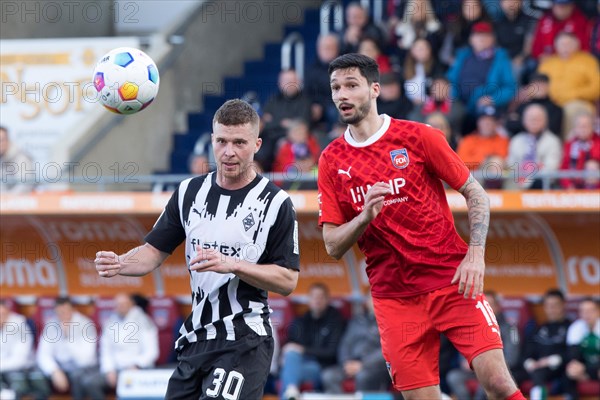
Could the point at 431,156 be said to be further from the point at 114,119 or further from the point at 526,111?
the point at 114,119

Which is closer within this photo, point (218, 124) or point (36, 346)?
point (218, 124)

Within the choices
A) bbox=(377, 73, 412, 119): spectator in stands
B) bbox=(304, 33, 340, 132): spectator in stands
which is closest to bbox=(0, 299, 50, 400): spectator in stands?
bbox=(304, 33, 340, 132): spectator in stands

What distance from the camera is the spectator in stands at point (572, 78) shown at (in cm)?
1261

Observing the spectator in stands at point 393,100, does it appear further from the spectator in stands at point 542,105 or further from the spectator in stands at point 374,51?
the spectator in stands at point 542,105

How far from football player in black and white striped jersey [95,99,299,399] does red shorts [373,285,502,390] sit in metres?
0.80

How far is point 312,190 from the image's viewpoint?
12.6m

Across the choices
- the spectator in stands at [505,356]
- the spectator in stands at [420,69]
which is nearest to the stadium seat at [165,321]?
the spectator in stands at [505,356]

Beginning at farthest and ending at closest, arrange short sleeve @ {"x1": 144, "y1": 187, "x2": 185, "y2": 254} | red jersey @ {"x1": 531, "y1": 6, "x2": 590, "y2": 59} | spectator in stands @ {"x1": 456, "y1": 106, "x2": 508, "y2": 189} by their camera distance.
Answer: red jersey @ {"x1": 531, "y1": 6, "x2": 590, "y2": 59}
spectator in stands @ {"x1": 456, "y1": 106, "x2": 508, "y2": 189}
short sleeve @ {"x1": 144, "y1": 187, "x2": 185, "y2": 254}

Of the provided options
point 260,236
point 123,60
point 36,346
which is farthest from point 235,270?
point 36,346

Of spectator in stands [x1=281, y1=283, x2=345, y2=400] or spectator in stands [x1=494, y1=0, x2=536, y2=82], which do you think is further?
spectator in stands [x1=494, y1=0, x2=536, y2=82]

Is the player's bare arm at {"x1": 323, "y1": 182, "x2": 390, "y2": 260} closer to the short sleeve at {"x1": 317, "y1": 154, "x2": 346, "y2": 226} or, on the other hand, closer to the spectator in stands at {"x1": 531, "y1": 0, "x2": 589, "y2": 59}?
the short sleeve at {"x1": 317, "y1": 154, "x2": 346, "y2": 226}

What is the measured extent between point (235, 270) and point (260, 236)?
0.50 metres

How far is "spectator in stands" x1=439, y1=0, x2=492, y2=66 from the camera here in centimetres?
1345

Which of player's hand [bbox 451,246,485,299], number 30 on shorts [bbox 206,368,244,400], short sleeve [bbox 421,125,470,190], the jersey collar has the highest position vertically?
the jersey collar
